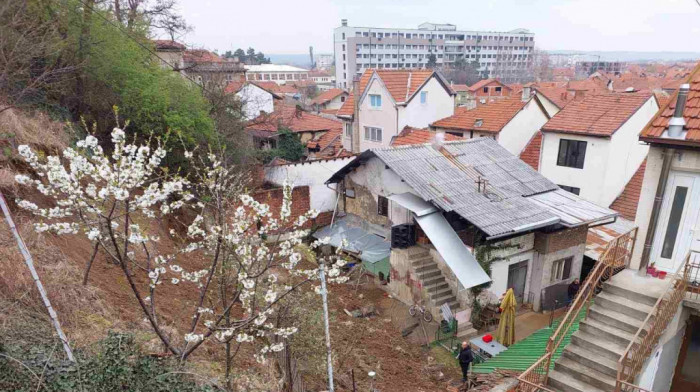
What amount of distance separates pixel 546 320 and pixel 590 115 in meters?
13.4

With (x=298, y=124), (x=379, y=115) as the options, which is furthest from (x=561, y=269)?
(x=298, y=124)

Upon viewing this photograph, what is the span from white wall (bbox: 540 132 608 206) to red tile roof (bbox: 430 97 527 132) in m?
3.57

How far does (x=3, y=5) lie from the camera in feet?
37.1

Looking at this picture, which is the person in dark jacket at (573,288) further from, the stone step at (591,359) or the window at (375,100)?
the window at (375,100)

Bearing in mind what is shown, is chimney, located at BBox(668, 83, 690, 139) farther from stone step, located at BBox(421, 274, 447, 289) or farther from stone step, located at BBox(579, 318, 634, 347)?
stone step, located at BBox(421, 274, 447, 289)

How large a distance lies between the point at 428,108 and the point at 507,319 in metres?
22.0

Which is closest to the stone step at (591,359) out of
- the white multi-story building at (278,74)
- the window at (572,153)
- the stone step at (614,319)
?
the stone step at (614,319)

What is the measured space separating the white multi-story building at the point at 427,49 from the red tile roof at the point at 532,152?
78163 mm

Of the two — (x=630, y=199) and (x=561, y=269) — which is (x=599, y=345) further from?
(x=630, y=199)

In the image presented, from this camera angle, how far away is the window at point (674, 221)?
845 centimetres

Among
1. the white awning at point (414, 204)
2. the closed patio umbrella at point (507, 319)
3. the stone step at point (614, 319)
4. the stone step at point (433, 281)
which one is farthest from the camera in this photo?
the stone step at point (433, 281)

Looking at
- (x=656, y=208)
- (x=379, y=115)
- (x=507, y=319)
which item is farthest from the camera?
(x=379, y=115)

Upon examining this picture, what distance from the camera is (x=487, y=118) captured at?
2738 centimetres

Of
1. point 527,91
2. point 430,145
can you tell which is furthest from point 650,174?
point 527,91
